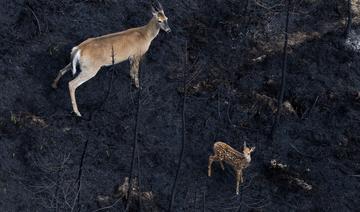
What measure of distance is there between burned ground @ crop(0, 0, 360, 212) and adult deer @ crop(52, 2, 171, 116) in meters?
0.63

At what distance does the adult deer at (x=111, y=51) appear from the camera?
61.0ft

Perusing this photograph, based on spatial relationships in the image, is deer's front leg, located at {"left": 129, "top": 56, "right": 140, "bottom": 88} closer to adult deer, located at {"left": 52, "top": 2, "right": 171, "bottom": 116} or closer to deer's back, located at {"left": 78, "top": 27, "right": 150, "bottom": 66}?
adult deer, located at {"left": 52, "top": 2, "right": 171, "bottom": 116}

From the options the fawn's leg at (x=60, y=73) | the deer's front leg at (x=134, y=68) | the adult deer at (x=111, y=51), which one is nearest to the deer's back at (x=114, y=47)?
the adult deer at (x=111, y=51)

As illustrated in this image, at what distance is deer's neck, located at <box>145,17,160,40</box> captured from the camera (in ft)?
65.5

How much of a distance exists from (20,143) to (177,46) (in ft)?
21.2

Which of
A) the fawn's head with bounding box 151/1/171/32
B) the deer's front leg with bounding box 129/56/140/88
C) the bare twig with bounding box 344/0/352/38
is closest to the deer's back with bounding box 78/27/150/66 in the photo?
the deer's front leg with bounding box 129/56/140/88

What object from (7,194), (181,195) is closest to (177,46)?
(181,195)

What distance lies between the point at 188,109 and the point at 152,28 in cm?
264

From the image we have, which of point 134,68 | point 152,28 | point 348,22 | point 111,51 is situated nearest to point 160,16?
point 152,28

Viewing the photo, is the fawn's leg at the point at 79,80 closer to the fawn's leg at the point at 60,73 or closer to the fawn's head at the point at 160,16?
the fawn's leg at the point at 60,73

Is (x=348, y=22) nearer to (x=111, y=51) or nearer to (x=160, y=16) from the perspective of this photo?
(x=160, y=16)

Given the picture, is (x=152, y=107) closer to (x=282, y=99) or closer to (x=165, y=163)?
(x=165, y=163)

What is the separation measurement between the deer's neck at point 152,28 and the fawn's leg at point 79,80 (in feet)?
6.91

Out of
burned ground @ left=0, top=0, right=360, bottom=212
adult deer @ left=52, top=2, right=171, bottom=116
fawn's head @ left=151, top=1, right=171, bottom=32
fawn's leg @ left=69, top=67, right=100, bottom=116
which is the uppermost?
fawn's head @ left=151, top=1, right=171, bottom=32
